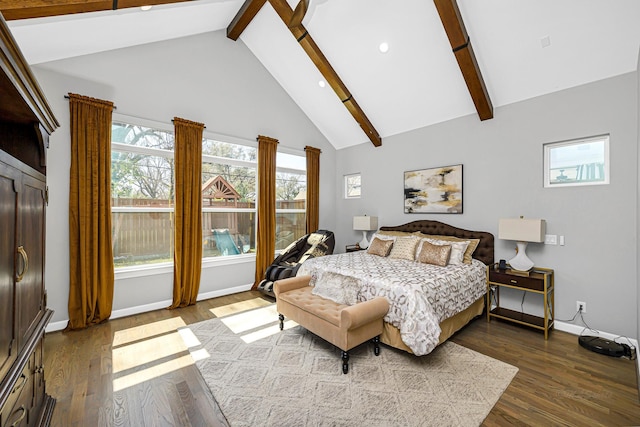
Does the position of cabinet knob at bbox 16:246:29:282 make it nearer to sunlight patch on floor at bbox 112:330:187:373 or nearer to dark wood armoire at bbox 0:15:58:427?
dark wood armoire at bbox 0:15:58:427

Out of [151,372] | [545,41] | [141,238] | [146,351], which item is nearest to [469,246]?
[545,41]

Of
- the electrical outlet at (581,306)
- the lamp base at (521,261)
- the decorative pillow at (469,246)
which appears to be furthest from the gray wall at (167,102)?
the electrical outlet at (581,306)

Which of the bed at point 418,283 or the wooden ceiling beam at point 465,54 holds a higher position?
the wooden ceiling beam at point 465,54

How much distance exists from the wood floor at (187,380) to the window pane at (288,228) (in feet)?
8.01

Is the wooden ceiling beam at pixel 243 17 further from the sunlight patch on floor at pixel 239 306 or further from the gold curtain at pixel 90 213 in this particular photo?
the sunlight patch on floor at pixel 239 306

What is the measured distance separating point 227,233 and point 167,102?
6.88 feet

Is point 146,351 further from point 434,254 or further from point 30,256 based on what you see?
point 434,254

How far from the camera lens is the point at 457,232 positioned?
415 centimetres

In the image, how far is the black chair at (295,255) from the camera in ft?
14.1

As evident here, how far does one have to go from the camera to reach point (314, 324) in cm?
266

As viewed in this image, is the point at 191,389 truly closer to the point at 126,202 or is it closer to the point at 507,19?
the point at 126,202

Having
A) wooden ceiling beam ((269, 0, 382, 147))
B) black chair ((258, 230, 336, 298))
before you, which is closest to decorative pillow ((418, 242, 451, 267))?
black chair ((258, 230, 336, 298))

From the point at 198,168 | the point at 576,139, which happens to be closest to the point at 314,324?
the point at 198,168

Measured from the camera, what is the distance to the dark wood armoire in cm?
109
